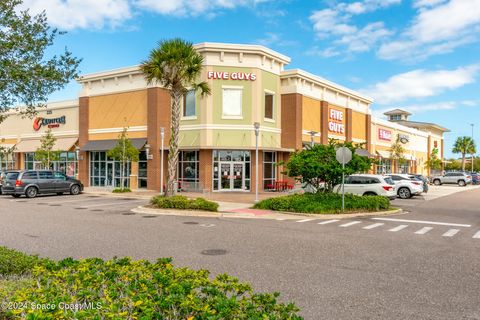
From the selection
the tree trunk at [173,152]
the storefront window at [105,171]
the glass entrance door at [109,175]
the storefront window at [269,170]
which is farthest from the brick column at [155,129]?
the tree trunk at [173,152]

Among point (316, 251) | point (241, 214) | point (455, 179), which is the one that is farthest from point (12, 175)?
point (455, 179)

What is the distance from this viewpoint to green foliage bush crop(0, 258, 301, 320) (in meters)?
3.52

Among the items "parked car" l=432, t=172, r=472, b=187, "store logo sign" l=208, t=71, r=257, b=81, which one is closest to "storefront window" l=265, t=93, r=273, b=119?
"store logo sign" l=208, t=71, r=257, b=81

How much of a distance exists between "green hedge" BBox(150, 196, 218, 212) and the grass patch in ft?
42.8

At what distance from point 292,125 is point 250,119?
14.4 feet

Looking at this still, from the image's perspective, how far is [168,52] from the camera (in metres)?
19.7

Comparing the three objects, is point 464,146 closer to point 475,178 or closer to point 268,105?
point 475,178

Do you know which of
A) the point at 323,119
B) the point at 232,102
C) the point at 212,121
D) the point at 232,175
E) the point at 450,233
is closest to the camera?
the point at 450,233

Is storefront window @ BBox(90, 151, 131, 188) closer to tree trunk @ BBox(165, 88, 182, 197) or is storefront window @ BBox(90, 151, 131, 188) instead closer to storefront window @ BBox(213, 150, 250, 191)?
storefront window @ BBox(213, 150, 250, 191)

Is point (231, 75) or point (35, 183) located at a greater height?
point (231, 75)

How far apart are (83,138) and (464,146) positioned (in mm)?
79516

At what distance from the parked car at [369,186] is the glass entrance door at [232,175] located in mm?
9178

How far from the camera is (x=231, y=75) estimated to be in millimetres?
30438

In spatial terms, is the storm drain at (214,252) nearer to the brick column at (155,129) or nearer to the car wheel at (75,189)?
the car wheel at (75,189)
